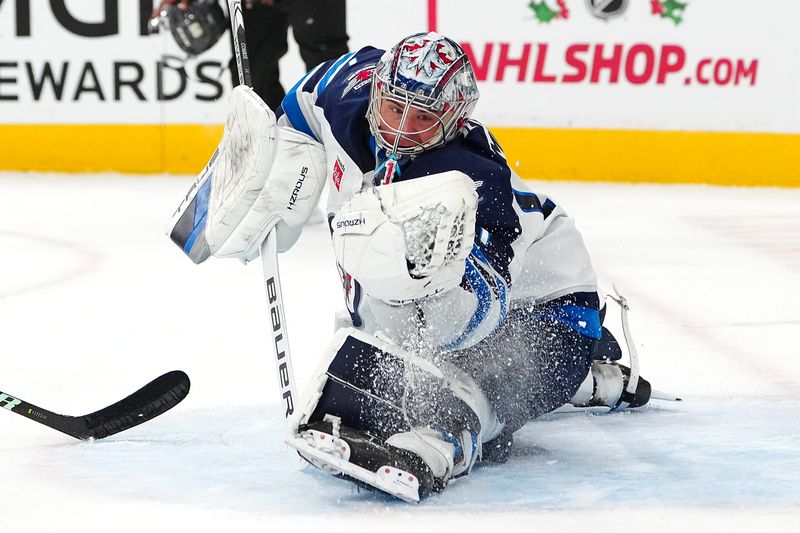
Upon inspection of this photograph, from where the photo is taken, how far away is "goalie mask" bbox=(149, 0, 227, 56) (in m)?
4.57

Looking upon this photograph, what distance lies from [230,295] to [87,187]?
1.81 metres

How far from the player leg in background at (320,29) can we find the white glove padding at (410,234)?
273cm

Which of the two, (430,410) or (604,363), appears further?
(604,363)

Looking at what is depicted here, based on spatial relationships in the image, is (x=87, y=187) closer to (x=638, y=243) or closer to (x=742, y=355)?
(x=638, y=243)

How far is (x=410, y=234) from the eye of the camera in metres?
1.61

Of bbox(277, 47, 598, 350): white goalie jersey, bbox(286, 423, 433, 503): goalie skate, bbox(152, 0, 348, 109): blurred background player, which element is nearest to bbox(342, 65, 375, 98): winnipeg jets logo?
bbox(277, 47, 598, 350): white goalie jersey

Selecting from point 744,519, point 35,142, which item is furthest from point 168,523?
point 35,142

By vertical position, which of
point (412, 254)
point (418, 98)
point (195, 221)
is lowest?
point (195, 221)

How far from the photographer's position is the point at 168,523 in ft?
5.46

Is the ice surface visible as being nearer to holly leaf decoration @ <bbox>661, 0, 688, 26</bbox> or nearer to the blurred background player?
the blurred background player

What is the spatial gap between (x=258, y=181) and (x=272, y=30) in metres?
2.79

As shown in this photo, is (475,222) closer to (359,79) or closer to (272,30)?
(359,79)

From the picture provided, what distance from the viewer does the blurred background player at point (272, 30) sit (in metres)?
4.31

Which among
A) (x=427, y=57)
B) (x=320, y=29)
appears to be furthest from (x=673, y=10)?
(x=427, y=57)
